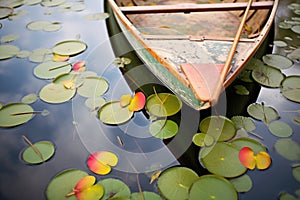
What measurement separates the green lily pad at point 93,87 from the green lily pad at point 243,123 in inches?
26.4

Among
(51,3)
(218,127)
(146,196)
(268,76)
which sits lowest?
(146,196)

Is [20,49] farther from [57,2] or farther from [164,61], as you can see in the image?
[164,61]

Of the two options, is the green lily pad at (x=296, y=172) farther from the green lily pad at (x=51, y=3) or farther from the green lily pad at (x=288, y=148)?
the green lily pad at (x=51, y=3)

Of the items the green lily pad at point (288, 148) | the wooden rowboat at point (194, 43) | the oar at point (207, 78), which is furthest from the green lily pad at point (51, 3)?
the green lily pad at point (288, 148)

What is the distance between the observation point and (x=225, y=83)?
3.89 feet

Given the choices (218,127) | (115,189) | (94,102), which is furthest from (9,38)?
(218,127)

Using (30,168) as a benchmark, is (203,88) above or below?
above

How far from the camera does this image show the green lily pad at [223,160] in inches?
→ 45.3

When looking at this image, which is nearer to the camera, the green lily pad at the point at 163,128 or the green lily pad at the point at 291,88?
the green lily pad at the point at 163,128

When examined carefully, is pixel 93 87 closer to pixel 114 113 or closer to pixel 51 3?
pixel 114 113

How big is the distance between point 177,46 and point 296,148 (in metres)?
0.71

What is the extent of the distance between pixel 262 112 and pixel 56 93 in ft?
3.38

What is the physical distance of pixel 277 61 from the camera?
1.75m

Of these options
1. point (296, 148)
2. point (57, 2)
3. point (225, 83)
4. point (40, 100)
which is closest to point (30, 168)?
point (40, 100)
